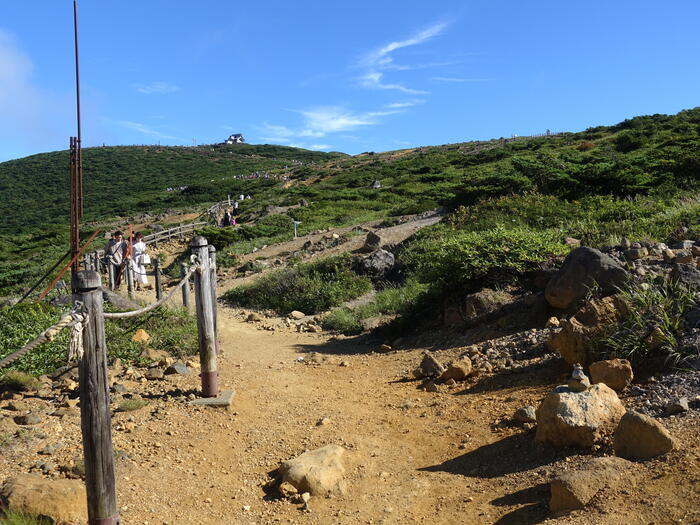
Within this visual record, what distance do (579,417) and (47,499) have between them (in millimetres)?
3394

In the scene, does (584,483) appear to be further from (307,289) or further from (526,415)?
(307,289)

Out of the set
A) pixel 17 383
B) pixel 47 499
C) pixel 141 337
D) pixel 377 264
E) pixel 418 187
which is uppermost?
pixel 418 187

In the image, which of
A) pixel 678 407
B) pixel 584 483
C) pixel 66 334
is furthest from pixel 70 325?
pixel 66 334

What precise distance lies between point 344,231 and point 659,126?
27.6 metres

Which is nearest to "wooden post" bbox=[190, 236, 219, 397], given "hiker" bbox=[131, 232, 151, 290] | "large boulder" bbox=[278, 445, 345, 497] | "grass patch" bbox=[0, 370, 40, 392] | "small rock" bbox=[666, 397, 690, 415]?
"grass patch" bbox=[0, 370, 40, 392]

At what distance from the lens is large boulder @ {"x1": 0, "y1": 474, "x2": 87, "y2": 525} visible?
360 cm

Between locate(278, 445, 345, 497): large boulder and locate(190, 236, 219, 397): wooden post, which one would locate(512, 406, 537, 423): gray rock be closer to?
locate(278, 445, 345, 497): large boulder

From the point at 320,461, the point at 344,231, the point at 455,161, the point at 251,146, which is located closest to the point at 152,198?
the point at 455,161

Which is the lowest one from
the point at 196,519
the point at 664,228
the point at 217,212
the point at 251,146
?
the point at 196,519

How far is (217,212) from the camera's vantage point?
121 feet

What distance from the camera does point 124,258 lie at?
14383 mm

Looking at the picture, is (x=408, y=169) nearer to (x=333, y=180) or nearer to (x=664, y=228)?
(x=333, y=180)

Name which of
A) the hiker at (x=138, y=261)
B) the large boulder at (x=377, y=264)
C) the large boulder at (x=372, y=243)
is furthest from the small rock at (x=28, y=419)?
the large boulder at (x=372, y=243)

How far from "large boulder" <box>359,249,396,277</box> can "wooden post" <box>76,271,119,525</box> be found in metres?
9.96
